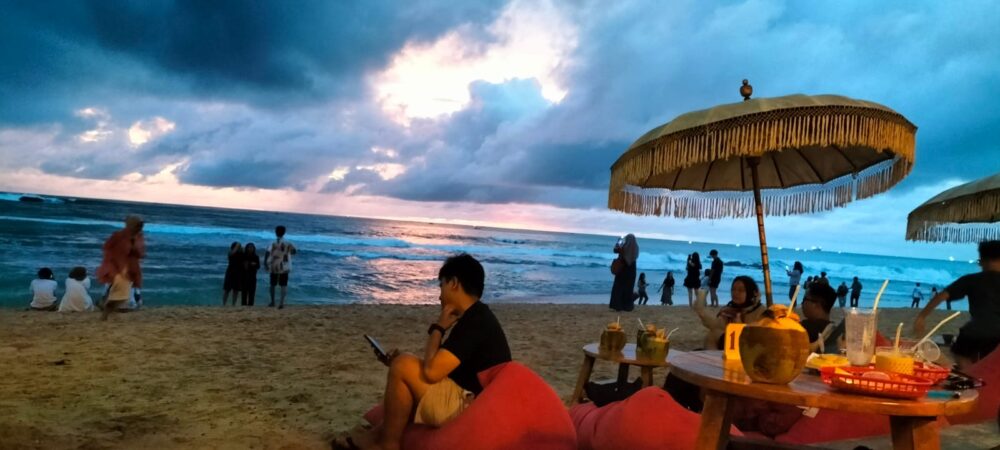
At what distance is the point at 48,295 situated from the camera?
914 centimetres

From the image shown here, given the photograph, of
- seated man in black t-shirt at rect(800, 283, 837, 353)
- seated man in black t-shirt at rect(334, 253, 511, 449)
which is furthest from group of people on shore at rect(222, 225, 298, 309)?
seated man in black t-shirt at rect(800, 283, 837, 353)

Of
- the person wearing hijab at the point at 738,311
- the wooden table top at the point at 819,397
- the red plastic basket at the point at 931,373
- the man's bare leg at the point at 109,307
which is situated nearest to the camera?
the wooden table top at the point at 819,397

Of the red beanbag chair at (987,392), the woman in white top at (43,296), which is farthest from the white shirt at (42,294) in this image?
the red beanbag chair at (987,392)

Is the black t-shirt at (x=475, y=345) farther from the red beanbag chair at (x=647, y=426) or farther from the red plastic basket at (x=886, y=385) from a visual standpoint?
the red plastic basket at (x=886, y=385)

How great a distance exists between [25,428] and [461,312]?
2.58 metres

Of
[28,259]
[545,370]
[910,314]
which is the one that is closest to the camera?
[545,370]

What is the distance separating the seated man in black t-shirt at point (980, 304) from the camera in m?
4.23

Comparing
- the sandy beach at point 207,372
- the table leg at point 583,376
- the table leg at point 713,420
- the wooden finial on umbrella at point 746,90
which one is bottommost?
the sandy beach at point 207,372

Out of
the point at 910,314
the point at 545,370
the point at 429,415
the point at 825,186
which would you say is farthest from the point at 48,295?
the point at 910,314

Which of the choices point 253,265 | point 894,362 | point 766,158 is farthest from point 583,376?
point 253,265

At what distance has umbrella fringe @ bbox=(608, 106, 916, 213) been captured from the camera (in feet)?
8.55

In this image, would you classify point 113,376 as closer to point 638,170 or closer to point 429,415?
point 429,415

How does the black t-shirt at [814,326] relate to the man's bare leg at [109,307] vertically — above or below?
above

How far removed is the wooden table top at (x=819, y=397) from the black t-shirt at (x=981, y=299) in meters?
3.09
